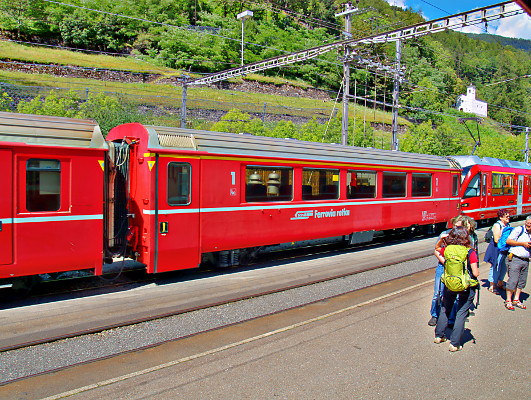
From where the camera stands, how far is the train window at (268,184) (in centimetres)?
1073

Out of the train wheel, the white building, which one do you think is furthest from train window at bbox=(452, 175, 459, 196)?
the white building

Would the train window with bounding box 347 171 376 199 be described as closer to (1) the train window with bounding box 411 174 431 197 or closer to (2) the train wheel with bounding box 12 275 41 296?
(1) the train window with bounding box 411 174 431 197

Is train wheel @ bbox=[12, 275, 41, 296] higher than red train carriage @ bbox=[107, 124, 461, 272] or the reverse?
the reverse

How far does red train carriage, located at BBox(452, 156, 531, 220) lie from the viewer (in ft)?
65.7

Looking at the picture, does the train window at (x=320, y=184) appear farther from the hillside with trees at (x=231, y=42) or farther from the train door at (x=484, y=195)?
the hillside with trees at (x=231, y=42)

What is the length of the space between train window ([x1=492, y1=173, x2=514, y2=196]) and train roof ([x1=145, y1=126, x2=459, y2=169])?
8.34 m

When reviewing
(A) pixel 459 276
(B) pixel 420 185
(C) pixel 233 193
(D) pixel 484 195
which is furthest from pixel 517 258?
(D) pixel 484 195

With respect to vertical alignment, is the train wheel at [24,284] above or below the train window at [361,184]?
below

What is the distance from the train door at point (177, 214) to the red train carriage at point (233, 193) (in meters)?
0.02

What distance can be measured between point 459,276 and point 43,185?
6.84 metres

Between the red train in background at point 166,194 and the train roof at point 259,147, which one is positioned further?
the train roof at point 259,147

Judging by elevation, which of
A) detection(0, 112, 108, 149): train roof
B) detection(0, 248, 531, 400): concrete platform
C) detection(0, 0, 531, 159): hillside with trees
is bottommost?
detection(0, 248, 531, 400): concrete platform

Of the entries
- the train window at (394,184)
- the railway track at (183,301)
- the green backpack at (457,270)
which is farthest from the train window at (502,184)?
the green backpack at (457,270)

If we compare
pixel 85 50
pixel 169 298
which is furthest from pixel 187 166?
pixel 85 50
